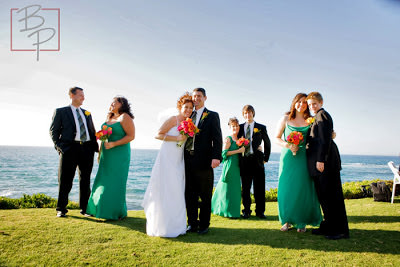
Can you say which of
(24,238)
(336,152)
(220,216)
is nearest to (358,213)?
(336,152)

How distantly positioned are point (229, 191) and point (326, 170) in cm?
271

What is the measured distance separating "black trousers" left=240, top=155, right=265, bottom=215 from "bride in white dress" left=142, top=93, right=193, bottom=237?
2588 mm

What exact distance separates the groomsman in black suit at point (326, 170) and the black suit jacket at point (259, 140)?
2010 mm

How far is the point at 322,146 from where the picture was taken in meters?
4.75

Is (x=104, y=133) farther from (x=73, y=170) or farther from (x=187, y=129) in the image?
(x=187, y=129)

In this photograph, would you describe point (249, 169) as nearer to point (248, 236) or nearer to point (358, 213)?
point (248, 236)

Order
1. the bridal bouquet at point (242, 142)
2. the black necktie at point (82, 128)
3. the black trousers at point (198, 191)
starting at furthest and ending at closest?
the bridal bouquet at point (242, 142), the black necktie at point (82, 128), the black trousers at point (198, 191)

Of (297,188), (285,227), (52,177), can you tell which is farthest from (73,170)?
(52,177)

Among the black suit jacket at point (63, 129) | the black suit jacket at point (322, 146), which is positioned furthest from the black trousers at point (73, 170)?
the black suit jacket at point (322, 146)

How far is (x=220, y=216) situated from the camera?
6898mm

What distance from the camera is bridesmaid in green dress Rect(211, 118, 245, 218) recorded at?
6.73m

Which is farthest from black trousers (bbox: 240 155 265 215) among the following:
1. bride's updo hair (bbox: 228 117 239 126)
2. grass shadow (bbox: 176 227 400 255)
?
grass shadow (bbox: 176 227 400 255)

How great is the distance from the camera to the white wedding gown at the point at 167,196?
15.6 ft

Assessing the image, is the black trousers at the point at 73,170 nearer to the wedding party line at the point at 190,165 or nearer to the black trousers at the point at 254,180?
the wedding party line at the point at 190,165
